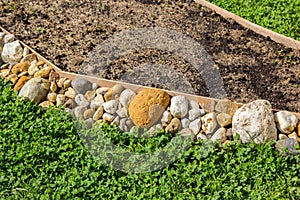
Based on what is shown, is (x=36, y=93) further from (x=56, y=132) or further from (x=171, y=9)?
(x=171, y=9)

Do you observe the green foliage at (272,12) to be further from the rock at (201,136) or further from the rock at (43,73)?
the rock at (43,73)

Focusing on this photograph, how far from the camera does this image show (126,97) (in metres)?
4.74

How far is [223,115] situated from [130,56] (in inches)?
53.0

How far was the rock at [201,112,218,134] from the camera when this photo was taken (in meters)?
4.49

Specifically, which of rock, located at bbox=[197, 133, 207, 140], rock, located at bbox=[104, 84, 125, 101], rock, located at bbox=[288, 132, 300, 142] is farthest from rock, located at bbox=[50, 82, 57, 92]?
rock, located at bbox=[288, 132, 300, 142]

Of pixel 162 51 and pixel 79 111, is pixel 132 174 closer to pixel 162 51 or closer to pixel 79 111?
pixel 79 111

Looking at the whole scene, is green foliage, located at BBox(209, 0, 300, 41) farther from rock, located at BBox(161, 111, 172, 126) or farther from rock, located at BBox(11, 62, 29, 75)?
rock, located at BBox(11, 62, 29, 75)

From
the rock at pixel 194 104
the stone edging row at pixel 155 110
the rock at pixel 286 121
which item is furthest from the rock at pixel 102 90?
the rock at pixel 286 121

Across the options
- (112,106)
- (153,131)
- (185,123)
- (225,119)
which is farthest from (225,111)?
(112,106)

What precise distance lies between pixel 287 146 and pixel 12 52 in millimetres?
2943

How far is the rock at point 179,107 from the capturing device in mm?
4582


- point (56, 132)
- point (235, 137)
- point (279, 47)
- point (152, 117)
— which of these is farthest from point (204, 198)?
point (279, 47)

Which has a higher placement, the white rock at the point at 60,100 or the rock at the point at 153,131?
the rock at the point at 153,131

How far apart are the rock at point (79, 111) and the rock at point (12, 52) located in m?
1.09
